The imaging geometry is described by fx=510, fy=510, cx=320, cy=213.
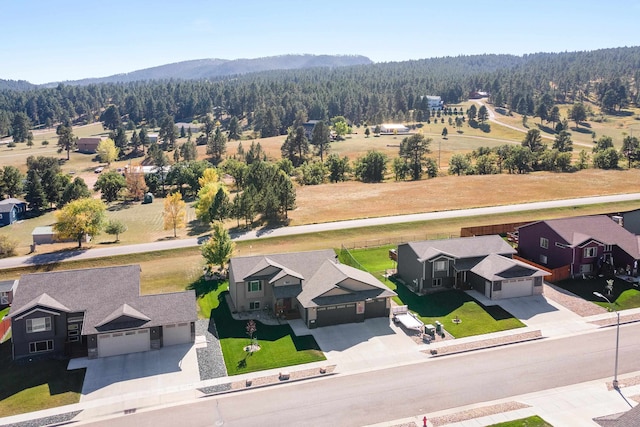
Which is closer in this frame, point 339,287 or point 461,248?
point 339,287

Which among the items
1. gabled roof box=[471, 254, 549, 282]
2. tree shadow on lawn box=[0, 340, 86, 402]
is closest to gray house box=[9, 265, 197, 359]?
tree shadow on lawn box=[0, 340, 86, 402]

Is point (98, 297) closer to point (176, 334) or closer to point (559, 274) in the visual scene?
point (176, 334)

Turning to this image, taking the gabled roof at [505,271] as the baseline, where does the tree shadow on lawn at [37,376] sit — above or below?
below

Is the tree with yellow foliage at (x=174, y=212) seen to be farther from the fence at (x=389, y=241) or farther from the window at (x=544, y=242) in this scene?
the window at (x=544, y=242)

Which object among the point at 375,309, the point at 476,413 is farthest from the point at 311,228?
the point at 476,413

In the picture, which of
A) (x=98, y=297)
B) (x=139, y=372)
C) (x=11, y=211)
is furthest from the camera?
(x=11, y=211)

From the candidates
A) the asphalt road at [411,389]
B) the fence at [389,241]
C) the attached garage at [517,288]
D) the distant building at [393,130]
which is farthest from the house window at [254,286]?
the distant building at [393,130]
